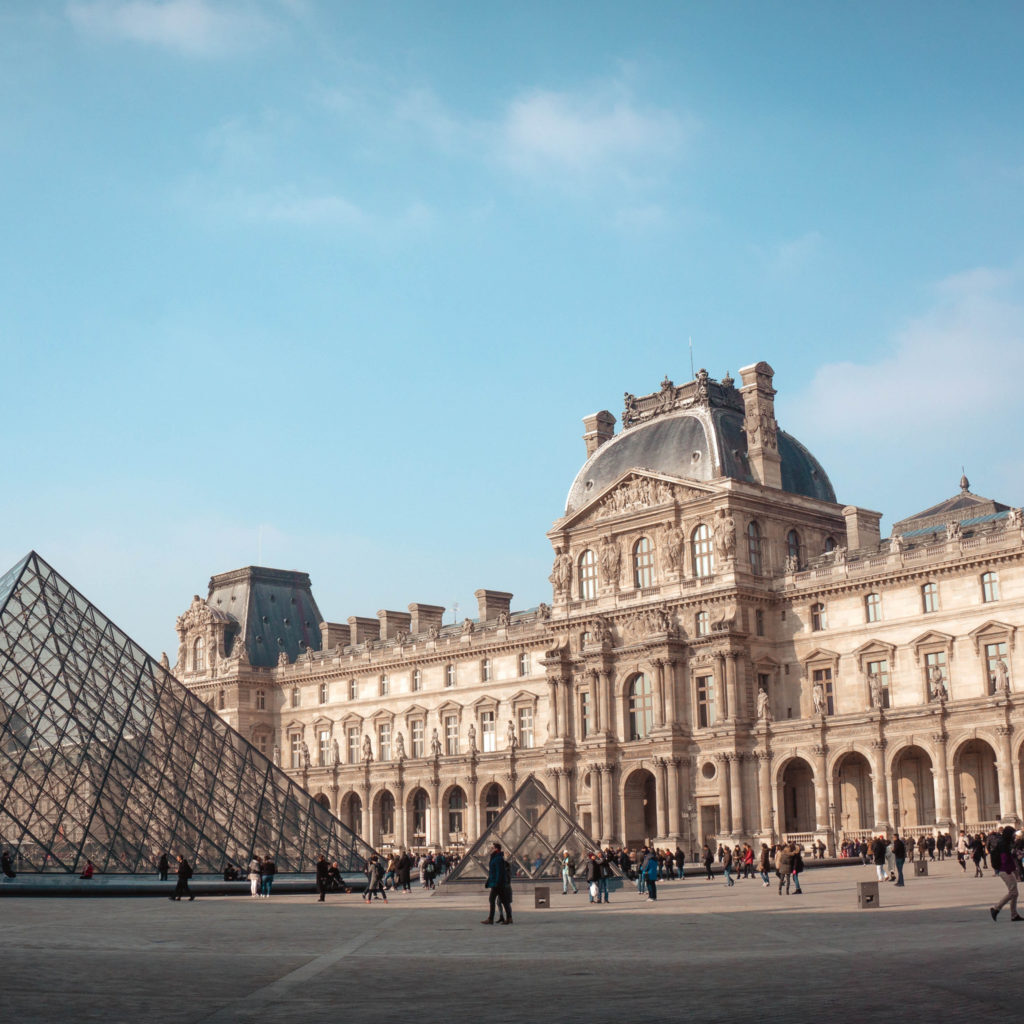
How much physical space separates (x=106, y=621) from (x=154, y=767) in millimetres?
6796

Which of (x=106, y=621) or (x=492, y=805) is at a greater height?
(x=106, y=621)

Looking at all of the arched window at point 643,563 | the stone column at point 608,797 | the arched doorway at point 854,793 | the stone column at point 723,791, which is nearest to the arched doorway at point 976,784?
the arched doorway at point 854,793

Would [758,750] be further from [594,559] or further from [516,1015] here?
[516,1015]

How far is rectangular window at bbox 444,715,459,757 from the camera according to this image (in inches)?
2749

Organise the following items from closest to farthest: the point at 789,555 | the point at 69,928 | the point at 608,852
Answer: the point at 69,928 < the point at 608,852 < the point at 789,555

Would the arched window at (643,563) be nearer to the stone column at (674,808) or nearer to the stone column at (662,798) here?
the stone column at (662,798)

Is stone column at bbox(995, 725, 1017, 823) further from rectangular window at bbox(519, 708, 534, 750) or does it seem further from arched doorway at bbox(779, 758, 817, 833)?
rectangular window at bbox(519, 708, 534, 750)

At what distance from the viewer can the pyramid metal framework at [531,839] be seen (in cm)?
3656

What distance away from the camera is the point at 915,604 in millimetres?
51531

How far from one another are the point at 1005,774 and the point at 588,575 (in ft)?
67.7

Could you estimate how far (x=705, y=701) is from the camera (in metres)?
55.5

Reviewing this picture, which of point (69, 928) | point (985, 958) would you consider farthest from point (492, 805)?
point (985, 958)

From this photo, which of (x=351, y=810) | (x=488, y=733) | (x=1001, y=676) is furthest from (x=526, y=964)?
(x=351, y=810)

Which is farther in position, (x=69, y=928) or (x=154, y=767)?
(x=154, y=767)
